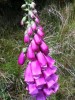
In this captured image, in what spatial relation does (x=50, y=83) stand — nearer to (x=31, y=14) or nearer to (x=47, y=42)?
(x=31, y=14)

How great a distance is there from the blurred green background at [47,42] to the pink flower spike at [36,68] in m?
1.52

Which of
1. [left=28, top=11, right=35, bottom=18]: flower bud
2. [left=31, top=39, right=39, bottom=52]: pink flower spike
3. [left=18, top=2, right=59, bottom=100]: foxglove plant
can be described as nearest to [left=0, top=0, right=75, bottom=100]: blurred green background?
[left=18, top=2, right=59, bottom=100]: foxglove plant

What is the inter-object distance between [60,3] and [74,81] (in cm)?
163

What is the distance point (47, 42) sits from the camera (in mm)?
3957

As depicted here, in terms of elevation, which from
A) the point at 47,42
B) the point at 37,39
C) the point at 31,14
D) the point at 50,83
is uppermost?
the point at 31,14

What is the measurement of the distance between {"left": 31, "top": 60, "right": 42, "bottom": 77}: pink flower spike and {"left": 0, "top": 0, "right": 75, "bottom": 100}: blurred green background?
4.97 ft

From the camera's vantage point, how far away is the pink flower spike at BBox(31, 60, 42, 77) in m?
1.77

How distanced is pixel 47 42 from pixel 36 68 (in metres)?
2.19

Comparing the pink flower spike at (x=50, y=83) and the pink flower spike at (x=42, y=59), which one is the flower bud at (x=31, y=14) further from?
the pink flower spike at (x=50, y=83)

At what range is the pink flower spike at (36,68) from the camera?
1.77 metres

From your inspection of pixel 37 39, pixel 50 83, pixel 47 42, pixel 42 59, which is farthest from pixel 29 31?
Answer: pixel 47 42

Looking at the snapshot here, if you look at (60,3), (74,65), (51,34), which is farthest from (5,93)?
(60,3)

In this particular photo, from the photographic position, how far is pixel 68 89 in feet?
11.4

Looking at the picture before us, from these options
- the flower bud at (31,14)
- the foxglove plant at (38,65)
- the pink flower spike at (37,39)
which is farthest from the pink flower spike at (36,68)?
the flower bud at (31,14)
